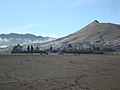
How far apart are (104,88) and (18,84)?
917 centimetres

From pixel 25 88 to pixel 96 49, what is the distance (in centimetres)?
15885

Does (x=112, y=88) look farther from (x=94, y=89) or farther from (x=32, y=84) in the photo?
(x=32, y=84)

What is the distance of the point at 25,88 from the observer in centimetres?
2358

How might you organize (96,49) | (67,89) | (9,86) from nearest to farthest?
(67,89)
(9,86)
(96,49)

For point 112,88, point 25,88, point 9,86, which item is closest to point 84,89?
point 112,88

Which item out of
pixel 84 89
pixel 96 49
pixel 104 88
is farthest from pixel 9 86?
pixel 96 49

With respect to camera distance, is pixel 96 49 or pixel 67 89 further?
pixel 96 49

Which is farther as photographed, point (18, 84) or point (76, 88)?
point (18, 84)

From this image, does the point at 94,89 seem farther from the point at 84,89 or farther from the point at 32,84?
the point at 32,84

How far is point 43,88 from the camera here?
23.6m

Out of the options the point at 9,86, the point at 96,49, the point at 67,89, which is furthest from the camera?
the point at 96,49

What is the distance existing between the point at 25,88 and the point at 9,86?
209cm

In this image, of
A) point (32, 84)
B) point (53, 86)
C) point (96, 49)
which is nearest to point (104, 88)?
point (53, 86)

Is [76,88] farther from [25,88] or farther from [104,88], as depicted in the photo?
[25,88]
